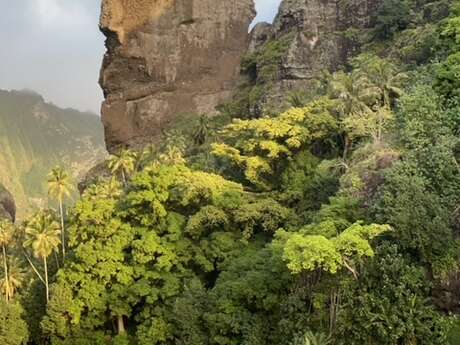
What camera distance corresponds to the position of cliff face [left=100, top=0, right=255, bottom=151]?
77.4m

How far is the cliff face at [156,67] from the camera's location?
254 ft

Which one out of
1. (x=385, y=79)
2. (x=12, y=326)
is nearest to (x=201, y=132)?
(x=385, y=79)

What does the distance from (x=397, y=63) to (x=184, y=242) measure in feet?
89.2

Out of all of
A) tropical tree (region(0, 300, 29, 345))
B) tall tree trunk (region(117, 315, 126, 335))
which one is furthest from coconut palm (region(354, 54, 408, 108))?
tropical tree (region(0, 300, 29, 345))

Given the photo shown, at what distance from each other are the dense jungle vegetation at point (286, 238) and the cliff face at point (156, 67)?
2835 cm

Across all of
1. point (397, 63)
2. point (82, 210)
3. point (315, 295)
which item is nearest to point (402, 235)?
point (315, 295)

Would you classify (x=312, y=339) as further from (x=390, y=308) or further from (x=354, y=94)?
(x=354, y=94)

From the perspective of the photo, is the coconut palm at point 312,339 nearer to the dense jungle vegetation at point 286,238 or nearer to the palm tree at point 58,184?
the dense jungle vegetation at point 286,238

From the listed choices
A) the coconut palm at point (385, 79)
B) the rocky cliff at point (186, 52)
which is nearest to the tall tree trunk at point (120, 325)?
the coconut palm at point (385, 79)

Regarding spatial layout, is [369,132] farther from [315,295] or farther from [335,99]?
[315,295]

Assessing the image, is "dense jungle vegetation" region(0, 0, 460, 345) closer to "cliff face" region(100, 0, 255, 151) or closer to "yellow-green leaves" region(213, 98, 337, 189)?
"yellow-green leaves" region(213, 98, 337, 189)

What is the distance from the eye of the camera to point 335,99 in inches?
1678

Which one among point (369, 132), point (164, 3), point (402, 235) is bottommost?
point (402, 235)

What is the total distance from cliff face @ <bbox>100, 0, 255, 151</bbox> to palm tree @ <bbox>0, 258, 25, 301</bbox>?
33.8 m
